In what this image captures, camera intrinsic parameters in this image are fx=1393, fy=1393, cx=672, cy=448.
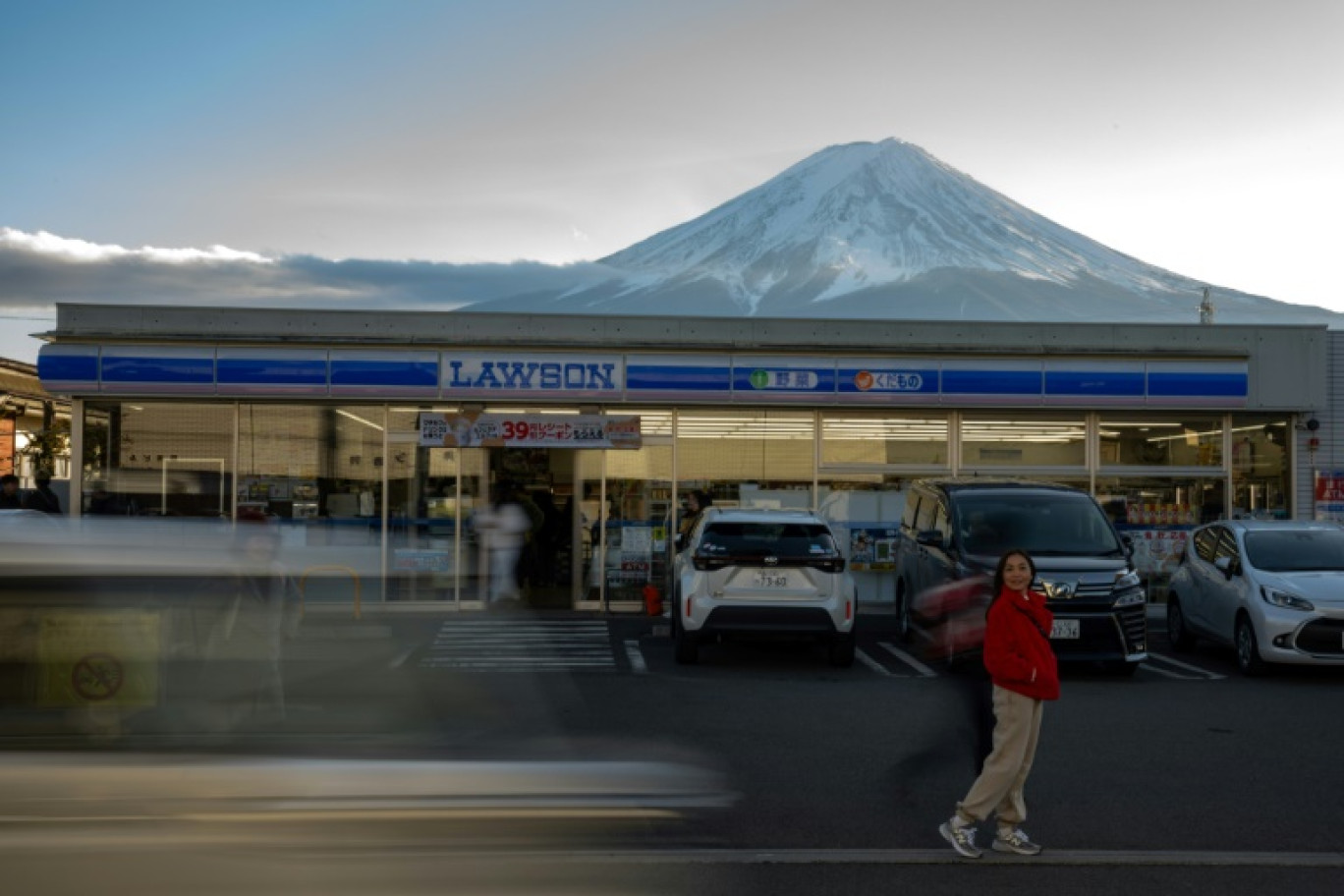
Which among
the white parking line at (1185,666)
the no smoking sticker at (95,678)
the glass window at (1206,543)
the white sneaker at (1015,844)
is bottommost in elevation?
the white parking line at (1185,666)

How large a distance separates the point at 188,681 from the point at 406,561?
59.6 feet

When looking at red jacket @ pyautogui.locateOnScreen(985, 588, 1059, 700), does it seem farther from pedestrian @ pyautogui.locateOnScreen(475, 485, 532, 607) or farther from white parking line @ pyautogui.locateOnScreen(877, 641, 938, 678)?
pedestrian @ pyautogui.locateOnScreen(475, 485, 532, 607)

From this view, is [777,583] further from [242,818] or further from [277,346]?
[242,818]

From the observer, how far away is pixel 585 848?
318 centimetres

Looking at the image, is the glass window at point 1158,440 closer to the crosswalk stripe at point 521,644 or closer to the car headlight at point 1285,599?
the car headlight at point 1285,599

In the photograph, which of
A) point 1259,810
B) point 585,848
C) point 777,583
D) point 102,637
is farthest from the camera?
point 777,583

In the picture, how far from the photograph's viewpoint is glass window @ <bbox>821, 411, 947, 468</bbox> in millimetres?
22094

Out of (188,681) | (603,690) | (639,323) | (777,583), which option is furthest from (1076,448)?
(188,681)

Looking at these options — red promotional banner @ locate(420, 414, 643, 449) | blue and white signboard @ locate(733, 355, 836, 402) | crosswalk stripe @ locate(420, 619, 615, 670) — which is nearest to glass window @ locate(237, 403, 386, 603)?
red promotional banner @ locate(420, 414, 643, 449)

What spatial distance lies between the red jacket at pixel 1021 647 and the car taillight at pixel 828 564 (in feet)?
24.7

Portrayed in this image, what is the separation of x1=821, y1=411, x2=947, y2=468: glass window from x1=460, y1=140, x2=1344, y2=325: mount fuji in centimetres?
5210

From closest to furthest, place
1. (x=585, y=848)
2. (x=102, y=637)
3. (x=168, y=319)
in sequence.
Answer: (x=585, y=848) → (x=102, y=637) → (x=168, y=319)

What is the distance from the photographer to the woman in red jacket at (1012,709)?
691cm

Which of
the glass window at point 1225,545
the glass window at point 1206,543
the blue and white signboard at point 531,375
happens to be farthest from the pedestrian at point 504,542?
the glass window at point 1225,545
